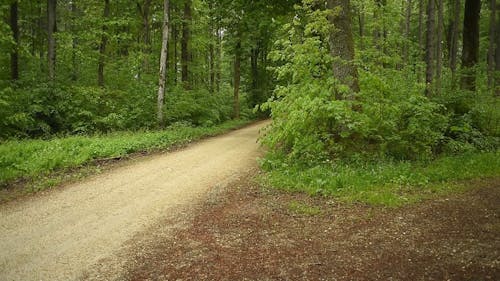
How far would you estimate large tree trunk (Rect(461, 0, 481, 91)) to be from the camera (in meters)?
14.7

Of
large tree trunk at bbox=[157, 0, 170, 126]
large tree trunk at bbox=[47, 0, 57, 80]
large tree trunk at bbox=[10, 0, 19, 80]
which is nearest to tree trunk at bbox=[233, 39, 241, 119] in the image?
large tree trunk at bbox=[157, 0, 170, 126]

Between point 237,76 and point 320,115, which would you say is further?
point 237,76

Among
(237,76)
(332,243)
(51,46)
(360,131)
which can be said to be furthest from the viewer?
(237,76)

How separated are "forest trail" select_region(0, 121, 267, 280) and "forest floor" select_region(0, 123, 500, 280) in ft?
0.09

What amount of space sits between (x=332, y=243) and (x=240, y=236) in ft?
5.07

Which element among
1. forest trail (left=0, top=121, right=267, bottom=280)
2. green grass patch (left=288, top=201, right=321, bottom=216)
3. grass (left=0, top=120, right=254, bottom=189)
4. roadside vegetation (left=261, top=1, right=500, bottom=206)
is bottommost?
forest trail (left=0, top=121, right=267, bottom=280)

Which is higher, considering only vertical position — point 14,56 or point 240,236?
point 14,56

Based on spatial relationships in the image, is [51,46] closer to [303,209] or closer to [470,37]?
[303,209]

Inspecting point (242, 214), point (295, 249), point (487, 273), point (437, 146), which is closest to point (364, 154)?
point (437, 146)

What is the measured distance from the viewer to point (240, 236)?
6.55 metres

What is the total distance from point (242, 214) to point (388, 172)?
3.52 meters

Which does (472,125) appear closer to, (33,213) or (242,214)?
(242,214)

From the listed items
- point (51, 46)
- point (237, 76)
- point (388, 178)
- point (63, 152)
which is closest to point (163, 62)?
point (63, 152)

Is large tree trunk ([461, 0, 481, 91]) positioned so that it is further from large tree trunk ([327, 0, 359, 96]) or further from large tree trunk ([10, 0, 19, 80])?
large tree trunk ([10, 0, 19, 80])
